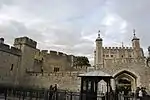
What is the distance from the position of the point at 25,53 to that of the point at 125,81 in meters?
13.8

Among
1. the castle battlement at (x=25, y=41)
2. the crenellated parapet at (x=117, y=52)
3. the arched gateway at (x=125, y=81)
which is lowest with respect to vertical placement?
the arched gateway at (x=125, y=81)

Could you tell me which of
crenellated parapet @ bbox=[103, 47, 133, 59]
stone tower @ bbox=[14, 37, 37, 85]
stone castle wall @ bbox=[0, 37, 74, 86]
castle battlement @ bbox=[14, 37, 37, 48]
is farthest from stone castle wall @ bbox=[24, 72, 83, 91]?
crenellated parapet @ bbox=[103, 47, 133, 59]

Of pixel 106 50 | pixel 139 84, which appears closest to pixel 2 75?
pixel 139 84

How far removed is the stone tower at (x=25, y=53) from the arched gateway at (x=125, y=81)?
12268mm

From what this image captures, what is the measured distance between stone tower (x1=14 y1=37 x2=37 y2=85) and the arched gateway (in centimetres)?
1227

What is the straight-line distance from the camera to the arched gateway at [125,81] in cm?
2132

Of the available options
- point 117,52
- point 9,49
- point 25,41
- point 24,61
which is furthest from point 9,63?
point 117,52

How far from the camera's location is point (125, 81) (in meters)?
24.1

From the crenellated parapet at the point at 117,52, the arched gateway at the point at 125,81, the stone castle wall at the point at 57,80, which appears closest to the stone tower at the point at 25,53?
the stone castle wall at the point at 57,80

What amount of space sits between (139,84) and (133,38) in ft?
50.5

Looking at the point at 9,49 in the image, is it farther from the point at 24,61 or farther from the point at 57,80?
the point at 57,80

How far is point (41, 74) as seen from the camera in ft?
81.8

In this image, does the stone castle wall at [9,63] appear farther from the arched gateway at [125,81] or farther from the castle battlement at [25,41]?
the arched gateway at [125,81]

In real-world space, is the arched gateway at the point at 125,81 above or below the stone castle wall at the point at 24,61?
below
